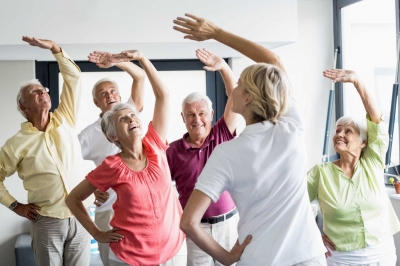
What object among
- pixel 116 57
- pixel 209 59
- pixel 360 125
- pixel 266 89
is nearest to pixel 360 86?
pixel 360 125

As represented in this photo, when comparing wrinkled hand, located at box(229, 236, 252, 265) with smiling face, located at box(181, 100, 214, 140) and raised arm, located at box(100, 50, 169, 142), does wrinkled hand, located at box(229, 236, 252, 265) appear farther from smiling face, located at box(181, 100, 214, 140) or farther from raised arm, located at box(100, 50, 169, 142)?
smiling face, located at box(181, 100, 214, 140)

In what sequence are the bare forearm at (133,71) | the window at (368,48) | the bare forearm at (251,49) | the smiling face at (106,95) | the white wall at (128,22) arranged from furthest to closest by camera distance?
1. the window at (368,48)
2. the white wall at (128,22)
3. the smiling face at (106,95)
4. the bare forearm at (133,71)
5. the bare forearm at (251,49)

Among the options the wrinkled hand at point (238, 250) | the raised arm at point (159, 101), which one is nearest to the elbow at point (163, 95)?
the raised arm at point (159, 101)

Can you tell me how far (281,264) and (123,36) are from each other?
9.28ft

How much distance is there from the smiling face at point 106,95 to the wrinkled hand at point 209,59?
1015 mm

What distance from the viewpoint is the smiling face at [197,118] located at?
131 inches

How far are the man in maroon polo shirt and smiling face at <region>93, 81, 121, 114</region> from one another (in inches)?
22.5

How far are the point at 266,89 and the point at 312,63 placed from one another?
3838mm

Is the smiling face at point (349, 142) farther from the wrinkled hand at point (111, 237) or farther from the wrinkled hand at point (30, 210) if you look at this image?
the wrinkled hand at point (30, 210)

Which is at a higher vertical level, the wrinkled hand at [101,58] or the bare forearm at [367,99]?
the wrinkled hand at [101,58]

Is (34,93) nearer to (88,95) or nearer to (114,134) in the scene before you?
(114,134)

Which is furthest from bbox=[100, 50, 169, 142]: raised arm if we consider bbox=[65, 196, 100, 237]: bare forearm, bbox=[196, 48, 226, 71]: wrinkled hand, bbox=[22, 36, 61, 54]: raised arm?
bbox=[22, 36, 61, 54]: raised arm

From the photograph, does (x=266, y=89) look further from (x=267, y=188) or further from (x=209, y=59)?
(x=209, y=59)

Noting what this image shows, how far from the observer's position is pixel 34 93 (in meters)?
3.44
